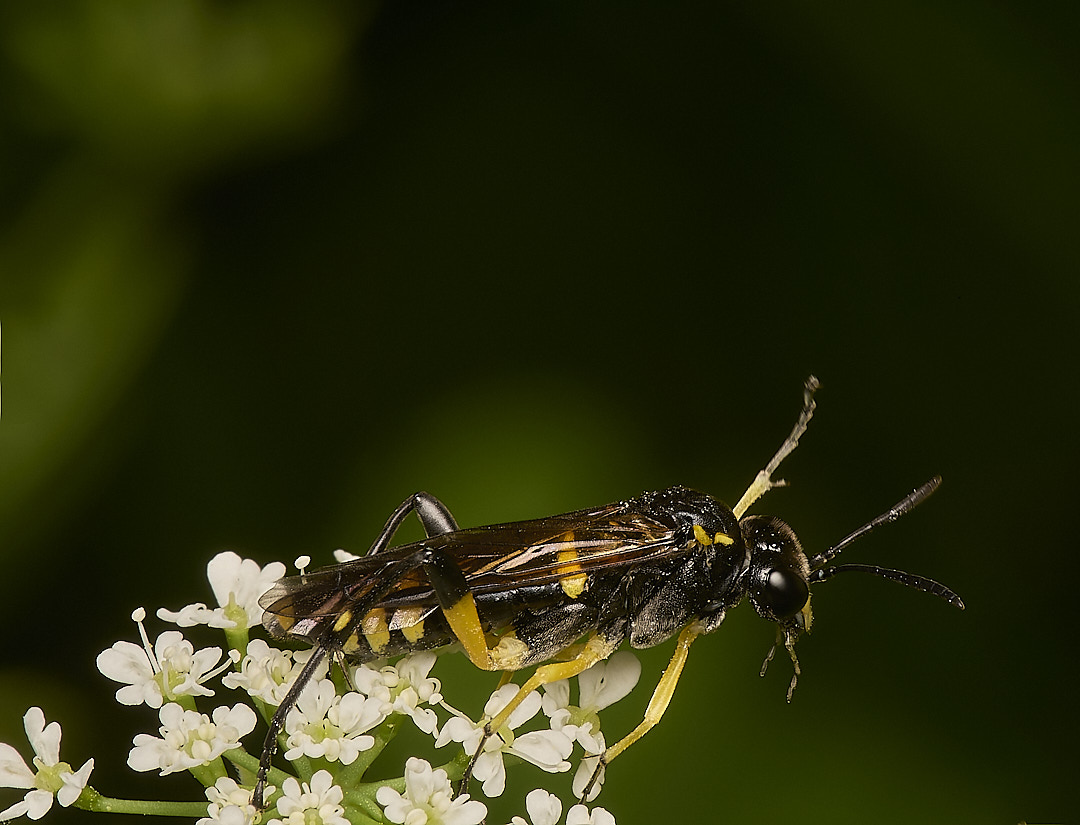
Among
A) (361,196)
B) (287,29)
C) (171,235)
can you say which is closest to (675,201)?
(361,196)

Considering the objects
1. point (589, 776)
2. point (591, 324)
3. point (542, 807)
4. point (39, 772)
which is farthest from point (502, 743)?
point (591, 324)

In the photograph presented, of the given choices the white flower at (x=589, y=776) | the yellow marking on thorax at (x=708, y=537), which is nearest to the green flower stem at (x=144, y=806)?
the white flower at (x=589, y=776)

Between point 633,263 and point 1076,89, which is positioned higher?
point 1076,89

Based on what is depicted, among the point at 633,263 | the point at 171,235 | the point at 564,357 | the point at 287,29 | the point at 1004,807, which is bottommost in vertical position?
the point at 1004,807

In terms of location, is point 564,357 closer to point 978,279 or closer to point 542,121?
point 542,121

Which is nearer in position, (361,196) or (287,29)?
(287,29)

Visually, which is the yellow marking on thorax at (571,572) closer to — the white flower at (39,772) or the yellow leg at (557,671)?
the yellow leg at (557,671)

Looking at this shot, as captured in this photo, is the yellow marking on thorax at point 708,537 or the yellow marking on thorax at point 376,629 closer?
the yellow marking on thorax at point 376,629
